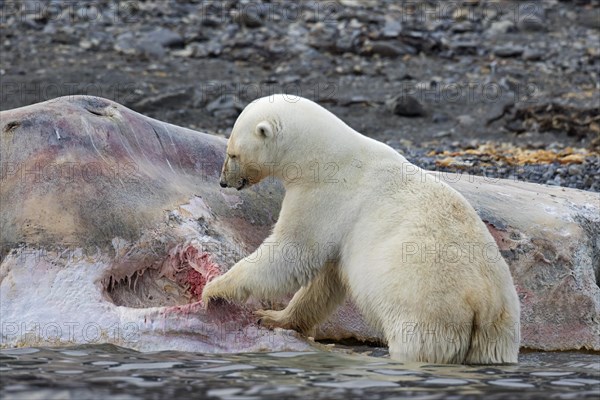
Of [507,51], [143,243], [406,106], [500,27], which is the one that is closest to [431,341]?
[143,243]

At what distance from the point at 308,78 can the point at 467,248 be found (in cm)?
1120

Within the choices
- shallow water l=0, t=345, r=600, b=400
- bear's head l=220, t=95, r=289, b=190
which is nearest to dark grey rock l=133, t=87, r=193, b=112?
bear's head l=220, t=95, r=289, b=190

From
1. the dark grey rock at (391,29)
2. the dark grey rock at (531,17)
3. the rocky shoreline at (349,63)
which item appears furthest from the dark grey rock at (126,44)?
the dark grey rock at (531,17)

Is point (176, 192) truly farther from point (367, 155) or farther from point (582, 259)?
A: point (582, 259)

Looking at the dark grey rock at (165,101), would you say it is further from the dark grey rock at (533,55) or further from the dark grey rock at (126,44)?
the dark grey rock at (533,55)

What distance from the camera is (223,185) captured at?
655cm

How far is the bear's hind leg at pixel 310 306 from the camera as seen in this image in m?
6.37

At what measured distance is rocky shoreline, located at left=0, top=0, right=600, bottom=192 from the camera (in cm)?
1542

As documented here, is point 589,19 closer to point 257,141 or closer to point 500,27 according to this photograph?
point 500,27

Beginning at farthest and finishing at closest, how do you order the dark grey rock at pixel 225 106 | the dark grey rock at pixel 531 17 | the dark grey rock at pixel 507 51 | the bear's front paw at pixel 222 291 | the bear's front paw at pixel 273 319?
the dark grey rock at pixel 531 17
the dark grey rock at pixel 507 51
the dark grey rock at pixel 225 106
the bear's front paw at pixel 273 319
the bear's front paw at pixel 222 291

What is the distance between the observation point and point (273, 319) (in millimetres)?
6410

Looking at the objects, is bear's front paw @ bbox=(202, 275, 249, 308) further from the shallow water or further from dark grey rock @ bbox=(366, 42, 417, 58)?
dark grey rock @ bbox=(366, 42, 417, 58)

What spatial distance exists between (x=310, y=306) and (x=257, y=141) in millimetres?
987

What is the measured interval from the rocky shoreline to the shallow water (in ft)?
26.5
